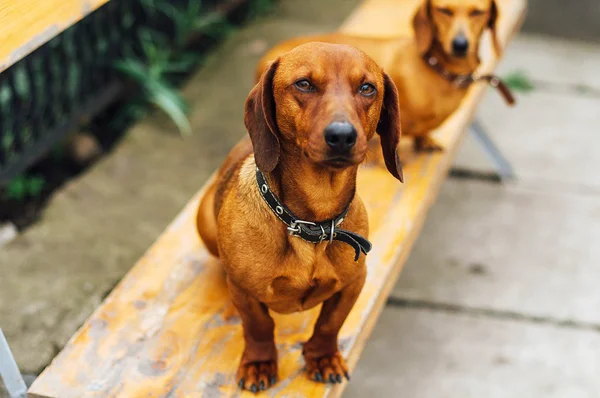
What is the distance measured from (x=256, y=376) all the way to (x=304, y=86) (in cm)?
84

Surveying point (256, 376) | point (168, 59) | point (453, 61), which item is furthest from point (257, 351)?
point (168, 59)

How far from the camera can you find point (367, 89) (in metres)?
1.75

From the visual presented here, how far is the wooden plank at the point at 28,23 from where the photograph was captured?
2.06 metres

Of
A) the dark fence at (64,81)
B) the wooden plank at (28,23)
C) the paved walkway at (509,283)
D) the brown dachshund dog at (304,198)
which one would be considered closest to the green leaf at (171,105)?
the dark fence at (64,81)

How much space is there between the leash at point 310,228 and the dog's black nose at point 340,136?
29 cm

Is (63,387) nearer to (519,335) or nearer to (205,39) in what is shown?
(519,335)

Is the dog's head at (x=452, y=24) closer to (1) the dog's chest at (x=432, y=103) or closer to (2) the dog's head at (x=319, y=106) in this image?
(1) the dog's chest at (x=432, y=103)

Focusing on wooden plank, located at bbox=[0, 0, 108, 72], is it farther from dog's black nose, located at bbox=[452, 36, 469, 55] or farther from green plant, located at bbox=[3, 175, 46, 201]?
green plant, located at bbox=[3, 175, 46, 201]

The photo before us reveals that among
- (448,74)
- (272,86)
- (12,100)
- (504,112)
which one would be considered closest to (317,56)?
(272,86)

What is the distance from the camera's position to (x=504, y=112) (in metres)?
4.86

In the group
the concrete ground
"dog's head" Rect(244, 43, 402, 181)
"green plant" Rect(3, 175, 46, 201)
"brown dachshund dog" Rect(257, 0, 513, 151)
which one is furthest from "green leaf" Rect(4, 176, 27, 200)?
"dog's head" Rect(244, 43, 402, 181)

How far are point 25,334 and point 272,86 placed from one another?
162 centimetres

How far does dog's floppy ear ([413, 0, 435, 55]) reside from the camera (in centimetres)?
290

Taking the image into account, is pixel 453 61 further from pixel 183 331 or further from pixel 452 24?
pixel 183 331
